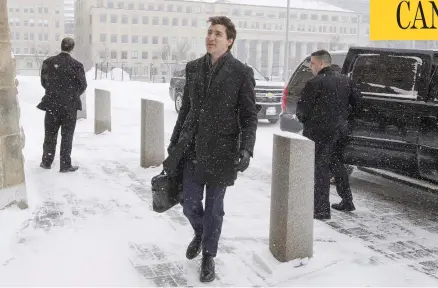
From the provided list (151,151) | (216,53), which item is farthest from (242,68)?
(151,151)

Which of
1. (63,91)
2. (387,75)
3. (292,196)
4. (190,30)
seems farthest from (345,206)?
(190,30)

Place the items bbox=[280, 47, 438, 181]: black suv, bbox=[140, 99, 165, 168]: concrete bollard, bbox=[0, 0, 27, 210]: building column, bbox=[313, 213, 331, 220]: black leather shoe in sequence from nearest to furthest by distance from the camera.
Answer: bbox=[0, 0, 27, 210]: building column
bbox=[313, 213, 331, 220]: black leather shoe
bbox=[280, 47, 438, 181]: black suv
bbox=[140, 99, 165, 168]: concrete bollard

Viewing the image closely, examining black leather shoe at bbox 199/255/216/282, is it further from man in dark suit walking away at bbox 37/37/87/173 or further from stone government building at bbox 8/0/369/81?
stone government building at bbox 8/0/369/81

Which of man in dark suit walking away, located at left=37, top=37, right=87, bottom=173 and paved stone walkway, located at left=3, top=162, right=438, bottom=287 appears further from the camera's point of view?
man in dark suit walking away, located at left=37, top=37, right=87, bottom=173

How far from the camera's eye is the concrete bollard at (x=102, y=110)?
1134cm

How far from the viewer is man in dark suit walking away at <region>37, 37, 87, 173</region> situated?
24.6 ft

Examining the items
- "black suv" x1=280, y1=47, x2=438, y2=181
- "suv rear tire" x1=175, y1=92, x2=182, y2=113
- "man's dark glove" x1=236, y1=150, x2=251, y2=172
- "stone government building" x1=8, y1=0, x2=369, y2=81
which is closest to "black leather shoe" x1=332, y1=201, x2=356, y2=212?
"black suv" x1=280, y1=47, x2=438, y2=181

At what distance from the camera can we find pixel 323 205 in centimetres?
582

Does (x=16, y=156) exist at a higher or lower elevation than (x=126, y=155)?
higher

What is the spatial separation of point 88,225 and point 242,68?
101 inches

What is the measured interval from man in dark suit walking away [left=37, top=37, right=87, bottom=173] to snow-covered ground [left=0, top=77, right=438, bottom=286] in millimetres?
626

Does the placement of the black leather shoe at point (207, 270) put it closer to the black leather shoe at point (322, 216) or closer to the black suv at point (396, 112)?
the black leather shoe at point (322, 216)

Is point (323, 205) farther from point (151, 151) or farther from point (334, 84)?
point (151, 151)

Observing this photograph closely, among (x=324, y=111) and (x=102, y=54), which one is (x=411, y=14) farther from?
(x=102, y=54)
